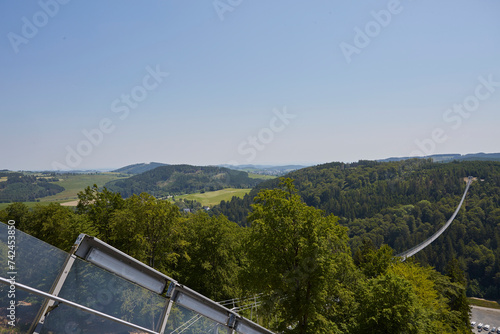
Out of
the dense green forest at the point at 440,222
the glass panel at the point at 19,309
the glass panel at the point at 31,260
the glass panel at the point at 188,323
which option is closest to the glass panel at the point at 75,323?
the glass panel at the point at 19,309

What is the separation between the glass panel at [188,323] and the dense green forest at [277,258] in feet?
37.9

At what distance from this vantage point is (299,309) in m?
15.2

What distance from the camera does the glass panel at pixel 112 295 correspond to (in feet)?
8.56

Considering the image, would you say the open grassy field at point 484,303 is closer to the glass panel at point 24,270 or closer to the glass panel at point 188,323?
the glass panel at point 188,323

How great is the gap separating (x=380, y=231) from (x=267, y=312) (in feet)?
504

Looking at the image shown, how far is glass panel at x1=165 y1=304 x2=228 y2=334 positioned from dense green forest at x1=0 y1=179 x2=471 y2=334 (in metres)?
11.5

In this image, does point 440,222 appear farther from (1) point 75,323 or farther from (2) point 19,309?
(2) point 19,309

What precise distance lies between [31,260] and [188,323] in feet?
6.35

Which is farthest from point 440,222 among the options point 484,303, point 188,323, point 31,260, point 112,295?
point 31,260

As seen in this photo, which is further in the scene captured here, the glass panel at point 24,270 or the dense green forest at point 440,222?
the dense green forest at point 440,222

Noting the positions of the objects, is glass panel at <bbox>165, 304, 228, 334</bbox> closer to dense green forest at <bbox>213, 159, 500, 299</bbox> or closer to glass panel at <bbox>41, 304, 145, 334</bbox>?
glass panel at <bbox>41, 304, 145, 334</bbox>

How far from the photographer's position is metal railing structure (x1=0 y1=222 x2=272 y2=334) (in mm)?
2311

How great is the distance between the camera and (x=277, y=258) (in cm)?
1574

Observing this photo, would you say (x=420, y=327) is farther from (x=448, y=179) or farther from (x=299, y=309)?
(x=448, y=179)
